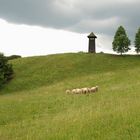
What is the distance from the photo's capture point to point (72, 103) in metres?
34.7

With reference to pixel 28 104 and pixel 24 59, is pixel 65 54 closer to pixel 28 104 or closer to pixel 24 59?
pixel 24 59

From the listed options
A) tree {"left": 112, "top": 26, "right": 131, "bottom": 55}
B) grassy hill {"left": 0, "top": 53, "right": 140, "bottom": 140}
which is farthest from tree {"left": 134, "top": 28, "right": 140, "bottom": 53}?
grassy hill {"left": 0, "top": 53, "right": 140, "bottom": 140}

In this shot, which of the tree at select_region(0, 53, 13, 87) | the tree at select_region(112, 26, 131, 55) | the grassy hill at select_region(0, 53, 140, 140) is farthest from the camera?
the tree at select_region(112, 26, 131, 55)

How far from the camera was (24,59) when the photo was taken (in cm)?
9069

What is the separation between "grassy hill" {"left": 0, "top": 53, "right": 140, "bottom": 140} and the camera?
746 inches

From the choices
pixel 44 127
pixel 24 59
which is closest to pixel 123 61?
pixel 24 59

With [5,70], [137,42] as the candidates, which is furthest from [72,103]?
[137,42]

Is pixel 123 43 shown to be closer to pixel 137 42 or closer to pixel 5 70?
pixel 137 42

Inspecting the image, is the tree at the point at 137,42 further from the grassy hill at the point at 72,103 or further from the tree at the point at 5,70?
the tree at the point at 5,70

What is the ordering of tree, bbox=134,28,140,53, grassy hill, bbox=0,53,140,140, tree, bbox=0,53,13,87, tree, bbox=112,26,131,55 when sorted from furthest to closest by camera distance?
tree, bbox=112,26,131,55, tree, bbox=134,28,140,53, tree, bbox=0,53,13,87, grassy hill, bbox=0,53,140,140

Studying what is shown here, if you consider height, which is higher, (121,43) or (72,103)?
(121,43)

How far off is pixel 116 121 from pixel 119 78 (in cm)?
4285

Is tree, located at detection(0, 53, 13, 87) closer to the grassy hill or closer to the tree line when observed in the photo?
the grassy hill

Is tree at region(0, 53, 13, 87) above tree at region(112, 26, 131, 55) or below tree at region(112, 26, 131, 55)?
below
